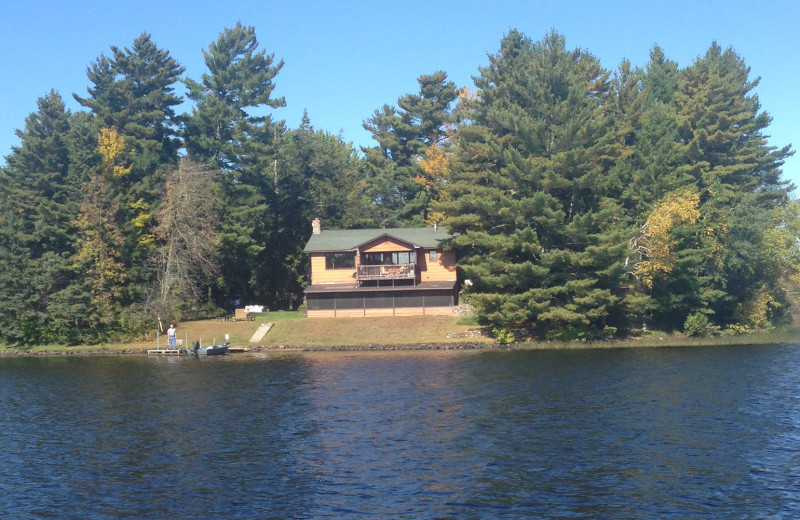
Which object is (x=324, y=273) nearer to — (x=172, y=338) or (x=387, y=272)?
(x=387, y=272)

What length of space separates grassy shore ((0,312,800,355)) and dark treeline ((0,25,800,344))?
1.86 meters

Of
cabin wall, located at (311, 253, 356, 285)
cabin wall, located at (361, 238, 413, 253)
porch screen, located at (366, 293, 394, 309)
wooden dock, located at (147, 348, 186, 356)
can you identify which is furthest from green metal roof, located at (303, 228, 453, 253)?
wooden dock, located at (147, 348, 186, 356)

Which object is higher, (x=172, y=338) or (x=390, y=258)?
(x=390, y=258)

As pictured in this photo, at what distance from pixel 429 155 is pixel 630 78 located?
2472 centimetres

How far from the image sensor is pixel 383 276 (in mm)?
70875

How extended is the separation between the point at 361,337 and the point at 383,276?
9.49m

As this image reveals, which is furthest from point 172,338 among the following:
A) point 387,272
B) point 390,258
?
point 390,258

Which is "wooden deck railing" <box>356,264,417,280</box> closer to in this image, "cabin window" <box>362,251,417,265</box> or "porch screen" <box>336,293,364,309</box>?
"cabin window" <box>362,251,417,265</box>

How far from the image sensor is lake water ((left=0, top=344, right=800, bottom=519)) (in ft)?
73.1

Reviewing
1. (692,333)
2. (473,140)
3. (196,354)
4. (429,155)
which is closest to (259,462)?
(196,354)

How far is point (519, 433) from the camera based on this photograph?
30047 mm

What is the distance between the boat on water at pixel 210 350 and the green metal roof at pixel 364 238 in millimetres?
15142

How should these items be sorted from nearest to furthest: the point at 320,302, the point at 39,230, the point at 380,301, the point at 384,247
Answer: the point at 39,230 < the point at 380,301 < the point at 320,302 < the point at 384,247

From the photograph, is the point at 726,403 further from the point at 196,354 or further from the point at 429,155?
the point at 429,155
